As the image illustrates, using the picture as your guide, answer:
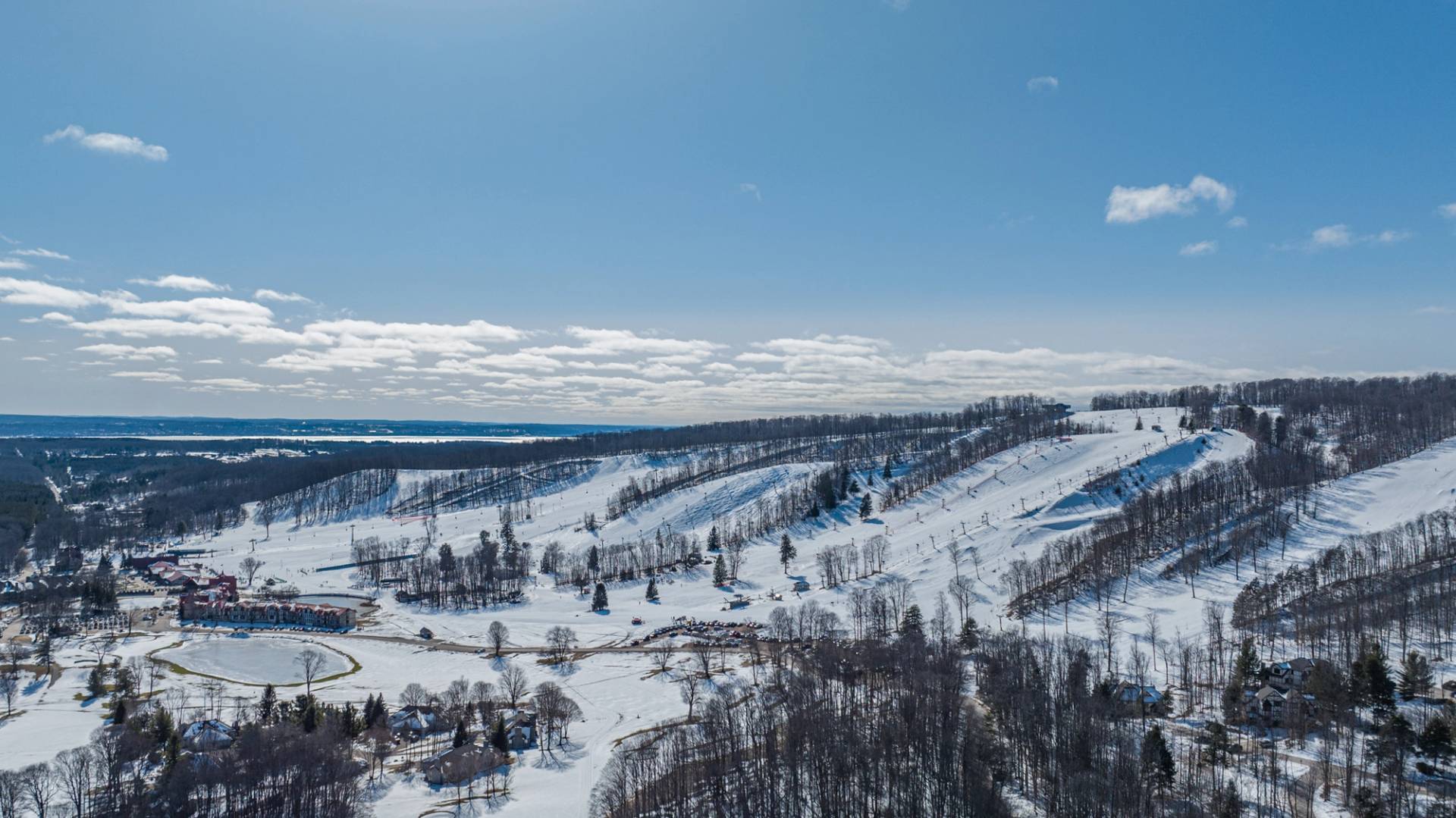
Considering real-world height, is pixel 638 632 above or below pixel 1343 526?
below

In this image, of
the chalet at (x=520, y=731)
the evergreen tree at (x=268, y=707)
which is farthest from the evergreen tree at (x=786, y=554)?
the evergreen tree at (x=268, y=707)

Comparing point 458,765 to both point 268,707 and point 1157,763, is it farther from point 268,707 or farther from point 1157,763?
point 1157,763

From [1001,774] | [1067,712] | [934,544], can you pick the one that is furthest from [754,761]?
[934,544]

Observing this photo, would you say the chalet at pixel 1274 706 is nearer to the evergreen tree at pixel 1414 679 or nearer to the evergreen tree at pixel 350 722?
the evergreen tree at pixel 1414 679

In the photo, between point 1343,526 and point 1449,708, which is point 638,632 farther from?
point 1343,526

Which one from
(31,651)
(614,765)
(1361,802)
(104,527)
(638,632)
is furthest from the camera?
(104,527)

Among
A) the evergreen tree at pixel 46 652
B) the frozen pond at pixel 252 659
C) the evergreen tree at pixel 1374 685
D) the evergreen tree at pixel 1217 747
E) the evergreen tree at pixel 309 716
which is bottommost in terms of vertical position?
the frozen pond at pixel 252 659

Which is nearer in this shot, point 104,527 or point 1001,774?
point 1001,774
